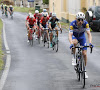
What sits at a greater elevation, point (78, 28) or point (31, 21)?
point (78, 28)

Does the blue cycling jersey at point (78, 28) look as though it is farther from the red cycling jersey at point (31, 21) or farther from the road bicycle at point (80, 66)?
the red cycling jersey at point (31, 21)

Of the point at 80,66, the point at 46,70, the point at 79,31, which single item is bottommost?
the point at 46,70

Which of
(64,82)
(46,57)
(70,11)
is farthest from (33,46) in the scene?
(70,11)

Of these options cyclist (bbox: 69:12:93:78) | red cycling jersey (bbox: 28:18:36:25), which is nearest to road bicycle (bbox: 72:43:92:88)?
cyclist (bbox: 69:12:93:78)

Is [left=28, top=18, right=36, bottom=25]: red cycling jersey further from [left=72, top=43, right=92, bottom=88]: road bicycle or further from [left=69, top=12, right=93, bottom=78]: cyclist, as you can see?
[left=72, top=43, right=92, bottom=88]: road bicycle

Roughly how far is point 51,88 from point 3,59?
584 centimetres

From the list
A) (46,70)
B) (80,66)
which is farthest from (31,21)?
(80,66)

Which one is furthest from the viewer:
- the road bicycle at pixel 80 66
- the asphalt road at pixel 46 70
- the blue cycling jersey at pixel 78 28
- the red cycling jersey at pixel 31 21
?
the red cycling jersey at pixel 31 21

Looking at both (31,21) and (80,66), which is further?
(31,21)

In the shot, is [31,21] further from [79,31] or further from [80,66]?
[80,66]

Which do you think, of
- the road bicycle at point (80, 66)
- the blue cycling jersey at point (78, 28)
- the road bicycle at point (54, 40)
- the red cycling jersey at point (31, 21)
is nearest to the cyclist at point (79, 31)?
the blue cycling jersey at point (78, 28)

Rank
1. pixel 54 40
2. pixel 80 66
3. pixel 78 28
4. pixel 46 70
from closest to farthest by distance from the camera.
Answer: pixel 80 66, pixel 78 28, pixel 46 70, pixel 54 40

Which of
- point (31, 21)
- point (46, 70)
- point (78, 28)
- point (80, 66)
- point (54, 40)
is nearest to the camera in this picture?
point (80, 66)

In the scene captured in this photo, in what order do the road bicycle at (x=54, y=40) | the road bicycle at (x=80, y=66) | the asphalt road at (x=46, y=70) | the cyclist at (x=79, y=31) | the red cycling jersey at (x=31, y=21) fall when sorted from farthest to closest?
the red cycling jersey at (x=31, y=21) → the road bicycle at (x=54, y=40) → the cyclist at (x=79, y=31) → the asphalt road at (x=46, y=70) → the road bicycle at (x=80, y=66)
